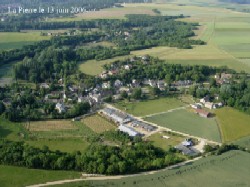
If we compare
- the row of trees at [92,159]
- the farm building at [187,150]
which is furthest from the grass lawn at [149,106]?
the row of trees at [92,159]

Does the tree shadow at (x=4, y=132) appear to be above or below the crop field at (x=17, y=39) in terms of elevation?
below

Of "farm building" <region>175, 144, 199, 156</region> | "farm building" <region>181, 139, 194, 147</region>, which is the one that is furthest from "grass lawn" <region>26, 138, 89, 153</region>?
"farm building" <region>181, 139, 194, 147</region>

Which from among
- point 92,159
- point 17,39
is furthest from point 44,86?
point 17,39

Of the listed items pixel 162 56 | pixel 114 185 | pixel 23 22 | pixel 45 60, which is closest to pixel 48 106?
pixel 114 185

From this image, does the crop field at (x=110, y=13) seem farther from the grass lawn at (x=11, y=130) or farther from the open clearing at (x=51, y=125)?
the grass lawn at (x=11, y=130)

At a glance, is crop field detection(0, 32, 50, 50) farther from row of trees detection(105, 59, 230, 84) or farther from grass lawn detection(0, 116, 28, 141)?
grass lawn detection(0, 116, 28, 141)

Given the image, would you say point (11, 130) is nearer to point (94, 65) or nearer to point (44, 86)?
point (44, 86)
